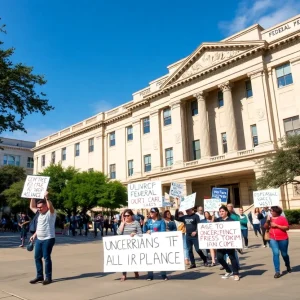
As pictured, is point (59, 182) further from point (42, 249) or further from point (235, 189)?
A: point (42, 249)

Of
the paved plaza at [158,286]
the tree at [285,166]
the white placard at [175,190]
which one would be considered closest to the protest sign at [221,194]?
the white placard at [175,190]

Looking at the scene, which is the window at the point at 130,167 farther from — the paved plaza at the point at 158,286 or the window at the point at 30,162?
the paved plaza at the point at 158,286

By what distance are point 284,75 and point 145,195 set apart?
81.9 ft

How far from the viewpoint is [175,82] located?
37000mm

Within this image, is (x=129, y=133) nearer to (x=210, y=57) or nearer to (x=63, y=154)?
(x=63, y=154)

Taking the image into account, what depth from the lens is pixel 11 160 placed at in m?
67.5

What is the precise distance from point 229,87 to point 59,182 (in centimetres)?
2246

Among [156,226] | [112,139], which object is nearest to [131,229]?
[156,226]

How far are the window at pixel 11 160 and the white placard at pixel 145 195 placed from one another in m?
62.5

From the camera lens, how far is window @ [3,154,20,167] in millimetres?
66625

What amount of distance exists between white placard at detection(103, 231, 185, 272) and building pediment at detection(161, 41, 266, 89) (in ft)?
88.7

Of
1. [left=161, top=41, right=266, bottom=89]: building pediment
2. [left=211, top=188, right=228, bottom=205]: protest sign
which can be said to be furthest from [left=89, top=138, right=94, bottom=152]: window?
[left=211, top=188, right=228, bottom=205]: protest sign

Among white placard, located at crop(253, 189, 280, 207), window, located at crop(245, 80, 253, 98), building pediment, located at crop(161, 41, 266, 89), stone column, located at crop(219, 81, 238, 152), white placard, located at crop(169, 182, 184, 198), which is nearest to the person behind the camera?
white placard, located at crop(253, 189, 280, 207)

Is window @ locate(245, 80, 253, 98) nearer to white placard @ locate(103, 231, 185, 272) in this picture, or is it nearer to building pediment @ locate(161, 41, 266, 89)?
building pediment @ locate(161, 41, 266, 89)
